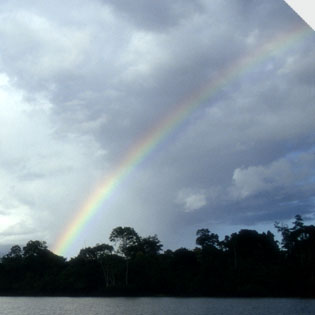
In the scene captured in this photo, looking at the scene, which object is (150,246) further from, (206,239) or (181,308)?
(181,308)

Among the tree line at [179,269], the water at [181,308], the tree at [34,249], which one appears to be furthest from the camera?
the tree at [34,249]

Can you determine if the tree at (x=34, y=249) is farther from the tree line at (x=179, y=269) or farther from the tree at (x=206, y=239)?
the tree at (x=206, y=239)

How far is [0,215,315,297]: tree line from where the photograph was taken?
5534 cm

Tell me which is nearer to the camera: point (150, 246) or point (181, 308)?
point (181, 308)

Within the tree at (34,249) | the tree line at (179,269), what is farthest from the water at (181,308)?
the tree at (34,249)

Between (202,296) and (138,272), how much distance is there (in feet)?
31.5

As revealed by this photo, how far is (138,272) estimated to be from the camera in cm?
6144

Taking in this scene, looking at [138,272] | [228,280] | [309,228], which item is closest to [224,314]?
[228,280]

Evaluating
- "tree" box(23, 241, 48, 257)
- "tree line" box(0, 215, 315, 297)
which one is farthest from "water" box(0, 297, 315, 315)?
"tree" box(23, 241, 48, 257)

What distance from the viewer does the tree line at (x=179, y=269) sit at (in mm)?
55341

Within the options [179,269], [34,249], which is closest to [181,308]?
[179,269]

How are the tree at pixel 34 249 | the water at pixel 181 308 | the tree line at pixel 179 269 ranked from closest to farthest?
the water at pixel 181 308
the tree line at pixel 179 269
the tree at pixel 34 249

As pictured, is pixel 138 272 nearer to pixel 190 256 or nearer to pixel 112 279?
pixel 112 279

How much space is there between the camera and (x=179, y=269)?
63.5 meters
